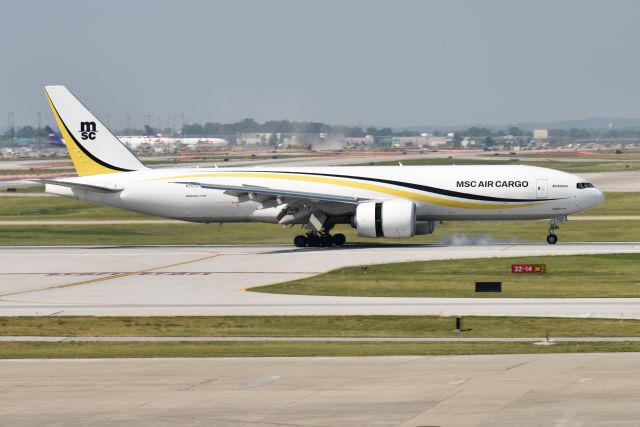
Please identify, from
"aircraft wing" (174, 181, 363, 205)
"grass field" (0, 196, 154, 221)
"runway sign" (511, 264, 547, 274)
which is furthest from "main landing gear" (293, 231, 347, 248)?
"grass field" (0, 196, 154, 221)

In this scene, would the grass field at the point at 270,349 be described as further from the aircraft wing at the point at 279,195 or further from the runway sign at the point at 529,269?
the aircraft wing at the point at 279,195

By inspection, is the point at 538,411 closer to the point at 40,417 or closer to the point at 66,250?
the point at 40,417

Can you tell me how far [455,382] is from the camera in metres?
28.2

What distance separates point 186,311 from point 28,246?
110ft

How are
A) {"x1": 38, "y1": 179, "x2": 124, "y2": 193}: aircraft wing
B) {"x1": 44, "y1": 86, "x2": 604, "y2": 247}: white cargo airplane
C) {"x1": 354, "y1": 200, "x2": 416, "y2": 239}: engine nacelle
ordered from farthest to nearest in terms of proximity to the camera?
1. {"x1": 38, "y1": 179, "x2": 124, "y2": 193}: aircraft wing
2. {"x1": 44, "y1": 86, "x2": 604, "y2": 247}: white cargo airplane
3. {"x1": 354, "y1": 200, "x2": 416, "y2": 239}: engine nacelle

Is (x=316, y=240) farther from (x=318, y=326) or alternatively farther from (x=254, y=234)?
(x=318, y=326)

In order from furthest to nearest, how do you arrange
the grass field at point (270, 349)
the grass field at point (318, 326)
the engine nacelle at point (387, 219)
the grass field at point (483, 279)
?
the engine nacelle at point (387, 219), the grass field at point (483, 279), the grass field at point (318, 326), the grass field at point (270, 349)

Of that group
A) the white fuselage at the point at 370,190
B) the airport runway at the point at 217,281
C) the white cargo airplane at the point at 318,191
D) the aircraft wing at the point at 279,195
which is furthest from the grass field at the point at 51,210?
the aircraft wing at the point at 279,195

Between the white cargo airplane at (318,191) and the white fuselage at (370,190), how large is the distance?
58mm

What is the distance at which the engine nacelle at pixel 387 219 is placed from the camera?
63688mm

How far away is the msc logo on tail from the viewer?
70.7m

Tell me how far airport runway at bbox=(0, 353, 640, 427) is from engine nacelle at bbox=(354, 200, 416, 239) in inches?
1246

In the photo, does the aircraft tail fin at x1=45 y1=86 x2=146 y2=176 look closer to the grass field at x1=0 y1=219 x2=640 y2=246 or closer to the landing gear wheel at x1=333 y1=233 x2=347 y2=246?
the grass field at x1=0 y1=219 x2=640 y2=246

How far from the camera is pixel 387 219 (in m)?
63.8
